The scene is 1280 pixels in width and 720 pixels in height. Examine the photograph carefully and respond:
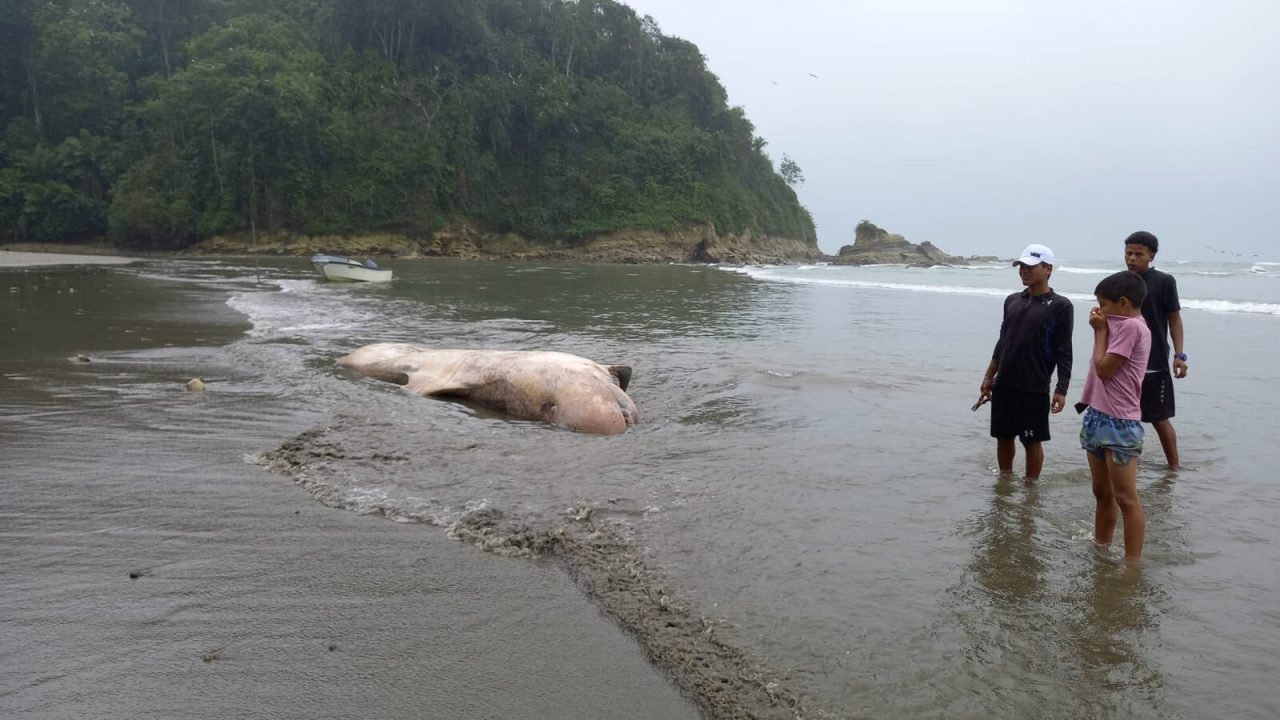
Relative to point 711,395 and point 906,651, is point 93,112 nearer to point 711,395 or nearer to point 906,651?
point 711,395

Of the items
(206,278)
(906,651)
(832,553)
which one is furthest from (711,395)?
(206,278)

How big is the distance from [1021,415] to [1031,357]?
1.32ft

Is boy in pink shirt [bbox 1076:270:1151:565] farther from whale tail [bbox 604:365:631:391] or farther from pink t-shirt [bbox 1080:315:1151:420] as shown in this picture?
whale tail [bbox 604:365:631:391]

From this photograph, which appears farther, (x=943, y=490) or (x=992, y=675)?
(x=943, y=490)

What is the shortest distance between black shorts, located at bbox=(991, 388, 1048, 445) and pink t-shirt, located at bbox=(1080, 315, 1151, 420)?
3.58 feet

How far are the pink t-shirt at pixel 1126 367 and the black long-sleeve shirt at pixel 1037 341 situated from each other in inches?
39.2

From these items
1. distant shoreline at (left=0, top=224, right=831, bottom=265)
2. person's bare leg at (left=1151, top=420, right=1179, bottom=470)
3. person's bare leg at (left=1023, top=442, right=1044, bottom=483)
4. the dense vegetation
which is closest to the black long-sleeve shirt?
person's bare leg at (left=1023, top=442, right=1044, bottom=483)

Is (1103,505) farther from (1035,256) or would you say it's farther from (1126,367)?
(1035,256)

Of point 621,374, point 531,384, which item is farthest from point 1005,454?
point 531,384

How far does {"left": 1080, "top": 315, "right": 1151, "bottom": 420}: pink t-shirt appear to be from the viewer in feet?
12.5

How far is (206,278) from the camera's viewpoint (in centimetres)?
2322

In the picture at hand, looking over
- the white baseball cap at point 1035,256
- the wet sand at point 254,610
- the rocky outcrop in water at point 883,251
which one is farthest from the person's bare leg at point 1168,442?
the rocky outcrop in water at point 883,251

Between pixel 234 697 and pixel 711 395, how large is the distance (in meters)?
5.92

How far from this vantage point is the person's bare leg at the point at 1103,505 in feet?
12.9
